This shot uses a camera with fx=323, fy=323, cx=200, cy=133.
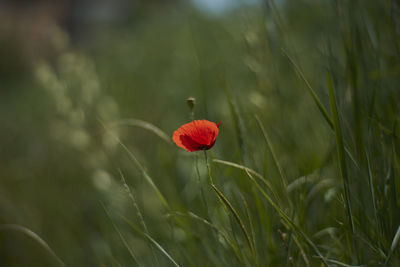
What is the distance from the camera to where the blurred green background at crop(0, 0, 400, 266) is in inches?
26.5

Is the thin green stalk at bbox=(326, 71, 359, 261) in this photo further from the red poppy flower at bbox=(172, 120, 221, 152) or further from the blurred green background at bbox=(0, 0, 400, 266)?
the red poppy flower at bbox=(172, 120, 221, 152)

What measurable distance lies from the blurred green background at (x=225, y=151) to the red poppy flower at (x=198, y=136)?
11 centimetres

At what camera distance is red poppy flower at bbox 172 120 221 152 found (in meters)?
0.53

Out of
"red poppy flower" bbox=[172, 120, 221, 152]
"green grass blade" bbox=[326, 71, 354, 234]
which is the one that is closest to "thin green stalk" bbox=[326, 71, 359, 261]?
"green grass blade" bbox=[326, 71, 354, 234]

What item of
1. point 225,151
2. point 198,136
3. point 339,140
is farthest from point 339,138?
point 225,151

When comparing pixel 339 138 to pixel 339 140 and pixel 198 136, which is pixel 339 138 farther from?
pixel 198 136

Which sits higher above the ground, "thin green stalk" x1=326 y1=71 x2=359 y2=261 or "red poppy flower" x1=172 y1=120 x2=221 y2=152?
"red poppy flower" x1=172 y1=120 x2=221 y2=152

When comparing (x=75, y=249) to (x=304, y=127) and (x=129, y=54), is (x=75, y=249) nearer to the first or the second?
(x=304, y=127)

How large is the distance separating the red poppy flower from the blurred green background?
110mm

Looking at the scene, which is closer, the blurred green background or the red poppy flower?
the red poppy flower

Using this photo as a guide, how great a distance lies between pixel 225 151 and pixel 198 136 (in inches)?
31.3

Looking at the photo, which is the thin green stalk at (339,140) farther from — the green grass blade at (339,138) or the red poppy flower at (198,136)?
the red poppy flower at (198,136)

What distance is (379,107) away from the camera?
0.86 m

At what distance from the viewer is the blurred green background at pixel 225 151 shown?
672 millimetres
